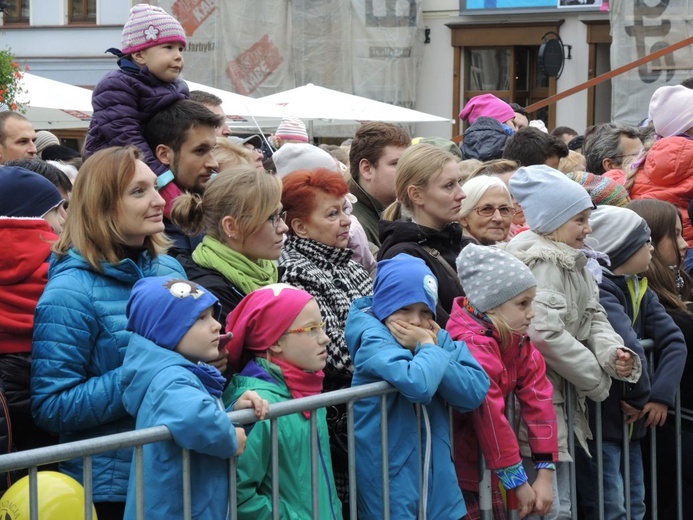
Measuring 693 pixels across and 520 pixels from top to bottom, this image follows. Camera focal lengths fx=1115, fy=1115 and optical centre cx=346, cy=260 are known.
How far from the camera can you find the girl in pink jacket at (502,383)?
421cm

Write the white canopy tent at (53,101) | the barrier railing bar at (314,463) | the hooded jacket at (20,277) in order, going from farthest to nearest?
the white canopy tent at (53,101) < the hooded jacket at (20,277) < the barrier railing bar at (314,463)

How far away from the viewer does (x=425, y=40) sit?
21.7 metres

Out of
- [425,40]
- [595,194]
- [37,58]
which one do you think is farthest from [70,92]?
[37,58]

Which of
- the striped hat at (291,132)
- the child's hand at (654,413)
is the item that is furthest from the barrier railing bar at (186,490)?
the striped hat at (291,132)

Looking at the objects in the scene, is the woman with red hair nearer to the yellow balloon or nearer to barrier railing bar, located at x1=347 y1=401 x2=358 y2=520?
barrier railing bar, located at x1=347 y1=401 x2=358 y2=520

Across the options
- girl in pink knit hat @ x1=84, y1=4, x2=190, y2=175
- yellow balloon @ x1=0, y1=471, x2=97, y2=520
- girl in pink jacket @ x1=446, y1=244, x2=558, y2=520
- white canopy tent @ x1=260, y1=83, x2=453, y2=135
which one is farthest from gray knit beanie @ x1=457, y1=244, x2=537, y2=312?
white canopy tent @ x1=260, y1=83, x2=453, y2=135

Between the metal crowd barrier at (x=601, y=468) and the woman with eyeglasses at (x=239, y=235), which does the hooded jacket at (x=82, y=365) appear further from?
the metal crowd barrier at (x=601, y=468)

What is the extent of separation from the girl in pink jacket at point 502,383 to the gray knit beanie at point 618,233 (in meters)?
0.95

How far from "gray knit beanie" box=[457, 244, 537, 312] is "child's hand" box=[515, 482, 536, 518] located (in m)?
0.70

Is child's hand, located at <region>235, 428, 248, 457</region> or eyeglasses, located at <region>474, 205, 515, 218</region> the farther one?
eyeglasses, located at <region>474, 205, 515, 218</region>

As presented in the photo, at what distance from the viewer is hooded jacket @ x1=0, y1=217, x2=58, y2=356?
3770 millimetres

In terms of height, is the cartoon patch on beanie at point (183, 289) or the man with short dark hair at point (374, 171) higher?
the man with short dark hair at point (374, 171)

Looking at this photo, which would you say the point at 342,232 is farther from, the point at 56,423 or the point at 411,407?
the point at 56,423

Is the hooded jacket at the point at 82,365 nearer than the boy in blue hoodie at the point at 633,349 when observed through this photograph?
Yes
